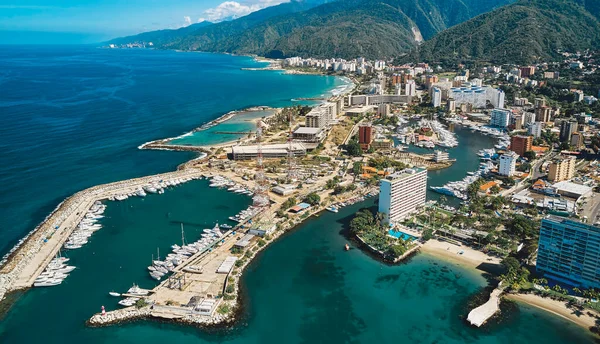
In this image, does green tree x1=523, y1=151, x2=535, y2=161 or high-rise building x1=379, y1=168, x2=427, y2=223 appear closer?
high-rise building x1=379, y1=168, x2=427, y2=223

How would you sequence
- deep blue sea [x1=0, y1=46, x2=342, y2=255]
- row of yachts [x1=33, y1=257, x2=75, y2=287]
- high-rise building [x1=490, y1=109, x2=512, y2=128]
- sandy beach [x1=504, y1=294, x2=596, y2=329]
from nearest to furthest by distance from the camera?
sandy beach [x1=504, y1=294, x2=596, y2=329] → row of yachts [x1=33, y1=257, x2=75, y2=287] → deep blue sea [x1=0, y1=46, x2=342, y2=255] → high-rise building [x1=490, y1=109, x2=512, y2=128]

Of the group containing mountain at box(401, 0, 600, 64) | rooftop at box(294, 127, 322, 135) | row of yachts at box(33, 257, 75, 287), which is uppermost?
mountain at box(401, 0, 600, 64)

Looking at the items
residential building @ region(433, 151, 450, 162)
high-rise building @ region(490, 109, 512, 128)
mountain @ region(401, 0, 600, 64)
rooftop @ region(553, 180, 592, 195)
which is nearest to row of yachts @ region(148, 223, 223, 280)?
residential building @ region(433, 151, 450, 162)

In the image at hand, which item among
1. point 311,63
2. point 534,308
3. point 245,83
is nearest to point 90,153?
point 534,308

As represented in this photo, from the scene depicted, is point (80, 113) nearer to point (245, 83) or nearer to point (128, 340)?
point (245, 83)

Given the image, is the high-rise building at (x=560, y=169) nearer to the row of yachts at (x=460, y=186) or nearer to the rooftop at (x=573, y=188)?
the rooftop at (x=573, y=188)

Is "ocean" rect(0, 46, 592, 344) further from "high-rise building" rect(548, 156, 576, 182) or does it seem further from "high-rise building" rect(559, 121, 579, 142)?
"high-rise building" rect(559, 121, 579, 142)
